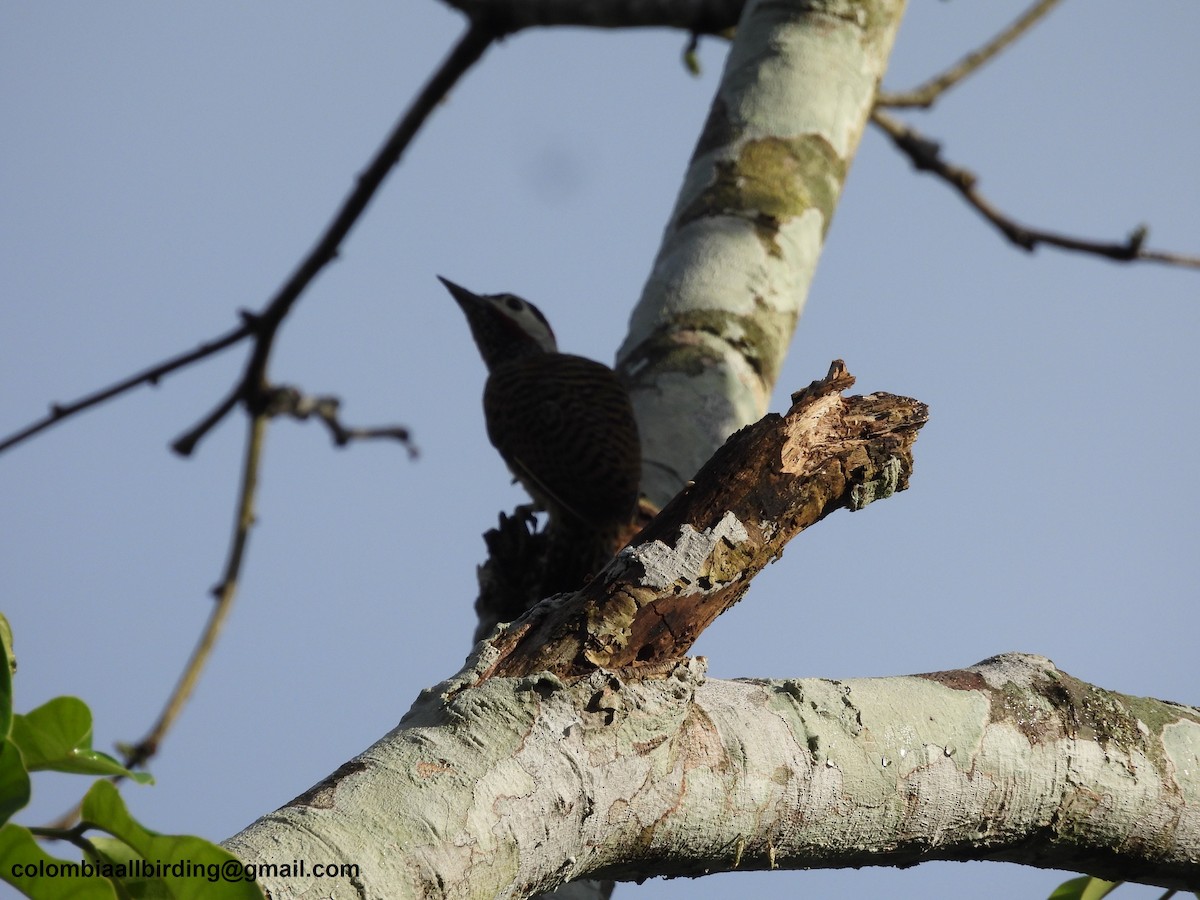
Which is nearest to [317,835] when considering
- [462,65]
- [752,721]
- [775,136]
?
[752,721]

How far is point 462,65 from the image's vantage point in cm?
441

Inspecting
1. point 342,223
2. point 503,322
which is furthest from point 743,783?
point 503,322

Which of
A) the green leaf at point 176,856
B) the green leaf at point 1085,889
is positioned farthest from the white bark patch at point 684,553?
the green leaf at point 1085,889

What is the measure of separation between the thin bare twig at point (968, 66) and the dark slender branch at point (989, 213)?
147 mm

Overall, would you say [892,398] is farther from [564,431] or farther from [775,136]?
[564,431]

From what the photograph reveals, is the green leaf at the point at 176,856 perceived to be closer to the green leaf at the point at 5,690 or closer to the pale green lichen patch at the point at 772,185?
the green leaf at the point at 5,690

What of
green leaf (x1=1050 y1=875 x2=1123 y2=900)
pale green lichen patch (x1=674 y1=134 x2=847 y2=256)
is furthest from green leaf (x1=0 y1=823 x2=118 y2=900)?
pale green lichen patch (x1=674 y1=134 x2=847 y2=256)

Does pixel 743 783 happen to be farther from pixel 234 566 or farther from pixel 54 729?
pixel 234 566

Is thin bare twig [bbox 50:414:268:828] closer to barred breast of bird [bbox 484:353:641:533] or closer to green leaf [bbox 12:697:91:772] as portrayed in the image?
barred breast of bird [bbox 484:353:641:533]

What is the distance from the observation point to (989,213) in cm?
462

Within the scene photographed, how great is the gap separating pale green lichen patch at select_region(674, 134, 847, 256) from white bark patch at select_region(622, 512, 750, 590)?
172 cm

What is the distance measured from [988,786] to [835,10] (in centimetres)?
274

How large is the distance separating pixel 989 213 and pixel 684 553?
129 inches

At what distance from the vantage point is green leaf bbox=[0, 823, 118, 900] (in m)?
1.30
